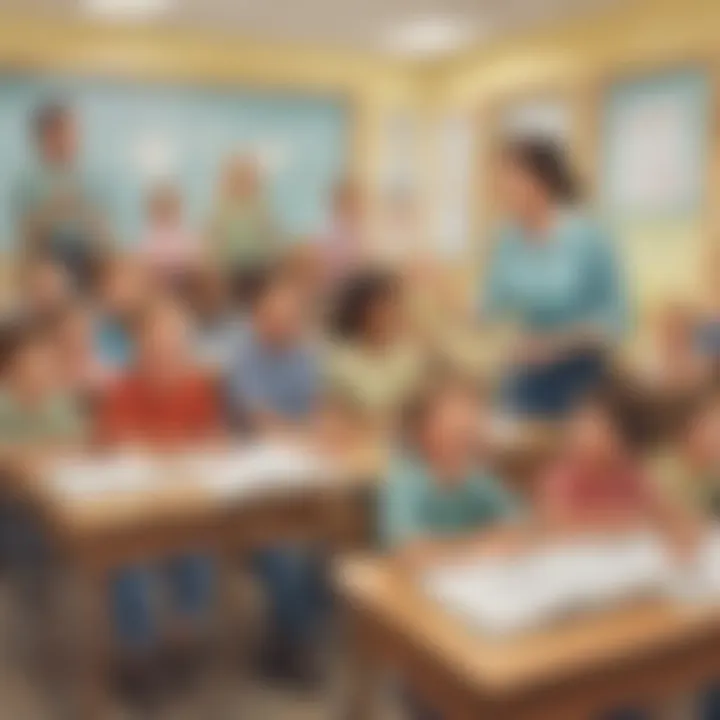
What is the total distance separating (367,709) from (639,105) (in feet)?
8.79

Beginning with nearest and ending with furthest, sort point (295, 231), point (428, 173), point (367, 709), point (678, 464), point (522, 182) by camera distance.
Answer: point (367, 709)
point (678, 464)
point (522, 182)
point (295, 231)
point (428, 173)

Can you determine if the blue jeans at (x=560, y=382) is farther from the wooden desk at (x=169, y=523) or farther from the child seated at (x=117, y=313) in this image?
the child seated at (x=117, y=313)

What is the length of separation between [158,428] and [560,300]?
0.88 m

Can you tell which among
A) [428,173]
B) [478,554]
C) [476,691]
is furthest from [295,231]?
[476,691]

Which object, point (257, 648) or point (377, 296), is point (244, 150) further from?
point (257, 648)

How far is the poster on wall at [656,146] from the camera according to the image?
326 cm

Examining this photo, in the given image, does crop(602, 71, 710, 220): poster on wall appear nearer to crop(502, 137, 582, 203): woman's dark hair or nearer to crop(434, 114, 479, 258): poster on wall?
crop(434, 114, 479, 258): poster on wall

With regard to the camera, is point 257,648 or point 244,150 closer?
point 257,648

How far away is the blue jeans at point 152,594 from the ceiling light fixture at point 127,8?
2.25 metres

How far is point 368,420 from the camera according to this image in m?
2.15

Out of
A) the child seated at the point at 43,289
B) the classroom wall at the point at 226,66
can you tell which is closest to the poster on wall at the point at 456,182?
the classroom wall at the point at 226,66

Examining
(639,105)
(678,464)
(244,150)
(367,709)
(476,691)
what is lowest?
(476,691)

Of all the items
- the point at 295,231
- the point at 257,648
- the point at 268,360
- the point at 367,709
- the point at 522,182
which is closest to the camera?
the point at 367,709

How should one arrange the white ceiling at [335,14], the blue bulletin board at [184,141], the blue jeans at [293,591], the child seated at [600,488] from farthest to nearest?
1. the blue bulletin board at [184,141]
2. the white ceiling at [335,14]
3. the blue jeans at [293,591]
4. the child seated at [600,488]
